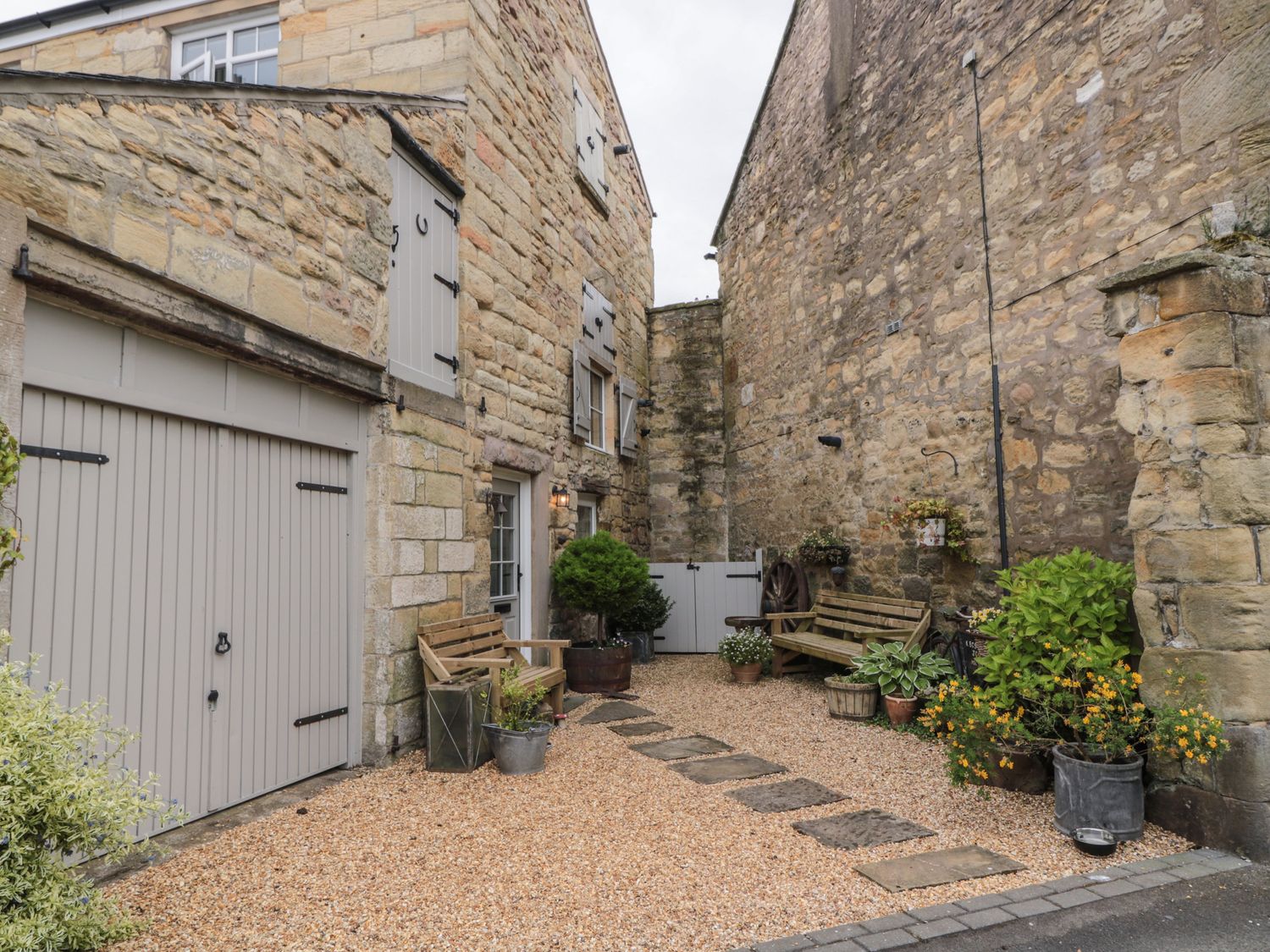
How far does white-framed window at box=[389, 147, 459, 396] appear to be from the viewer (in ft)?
16.5

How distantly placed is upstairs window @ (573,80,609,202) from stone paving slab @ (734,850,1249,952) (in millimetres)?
7617

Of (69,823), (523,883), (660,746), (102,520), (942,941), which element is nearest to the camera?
Result: (69,823)

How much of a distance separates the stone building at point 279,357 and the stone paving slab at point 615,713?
3.55ft

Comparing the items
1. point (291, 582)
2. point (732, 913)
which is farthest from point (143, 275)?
point (732, 913)

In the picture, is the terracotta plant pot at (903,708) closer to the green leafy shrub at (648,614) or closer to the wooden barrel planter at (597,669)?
the wooden barrel planter at (597,669)

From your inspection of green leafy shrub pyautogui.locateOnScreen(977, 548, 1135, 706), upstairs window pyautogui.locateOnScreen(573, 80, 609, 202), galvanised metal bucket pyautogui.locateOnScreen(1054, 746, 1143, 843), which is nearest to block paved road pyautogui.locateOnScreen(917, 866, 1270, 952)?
galvanised metal bucket pyautogui.locateOnScreen(1054, 746, 1143, 843)

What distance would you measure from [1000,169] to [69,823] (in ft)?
21.4

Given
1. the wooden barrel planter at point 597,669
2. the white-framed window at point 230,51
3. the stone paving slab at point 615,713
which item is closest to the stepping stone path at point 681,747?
the stone paving slab at point 615,713

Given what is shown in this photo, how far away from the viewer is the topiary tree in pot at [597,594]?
7.00 metres

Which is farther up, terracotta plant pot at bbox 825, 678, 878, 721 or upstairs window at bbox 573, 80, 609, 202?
upstairs window at bbox 573, 80, 609, 202

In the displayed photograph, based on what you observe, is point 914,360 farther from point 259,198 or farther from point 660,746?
point 259,198

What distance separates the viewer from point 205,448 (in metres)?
3.72

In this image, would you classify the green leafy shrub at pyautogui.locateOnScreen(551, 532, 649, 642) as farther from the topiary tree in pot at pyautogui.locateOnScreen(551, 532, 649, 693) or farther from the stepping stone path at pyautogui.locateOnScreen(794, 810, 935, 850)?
the stepping stone path at pyautogui.locateOnScreen(794, 810, 935, 850)

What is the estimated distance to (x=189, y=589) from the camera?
3609 millimetres
